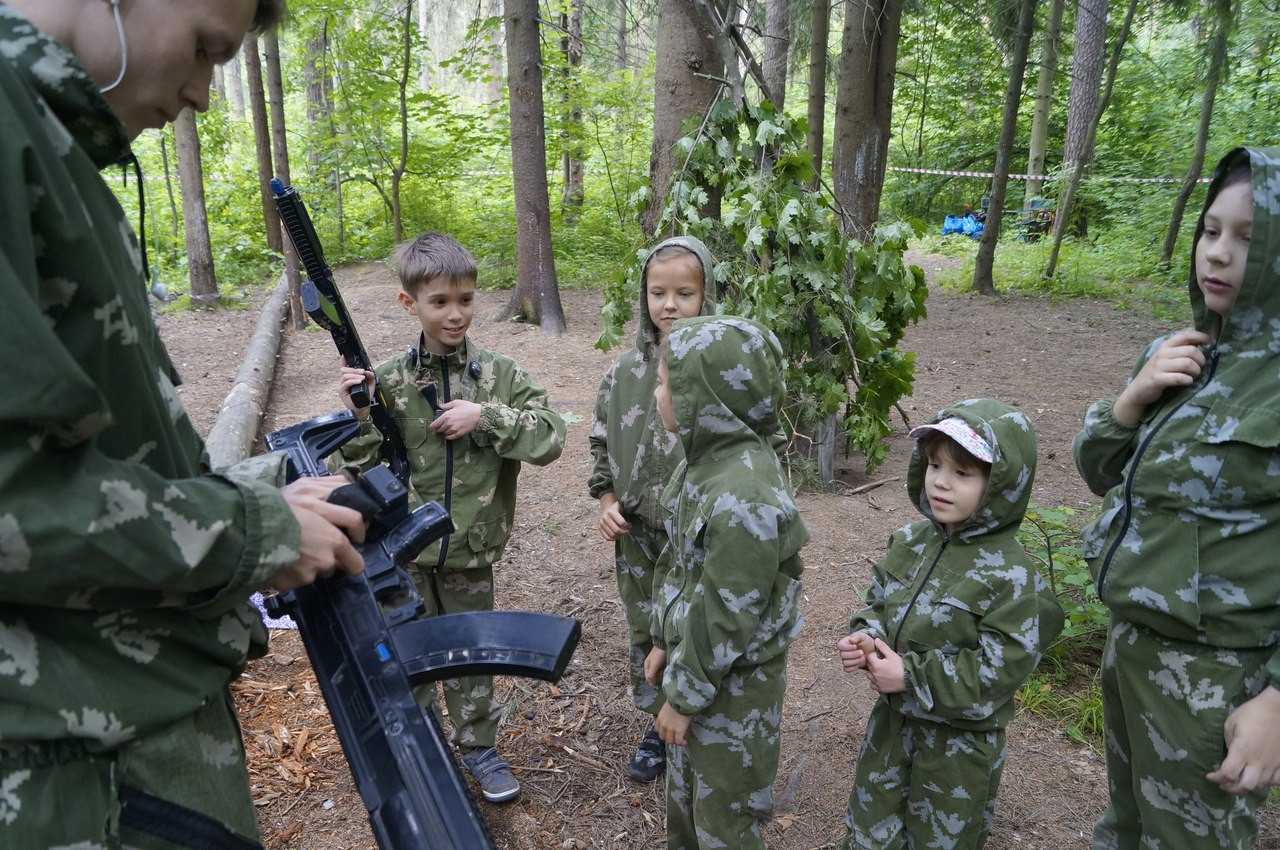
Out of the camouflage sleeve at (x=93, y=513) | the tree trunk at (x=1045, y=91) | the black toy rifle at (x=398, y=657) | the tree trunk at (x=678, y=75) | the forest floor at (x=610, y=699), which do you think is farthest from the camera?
the tree trunk at (x=1045, y=91)

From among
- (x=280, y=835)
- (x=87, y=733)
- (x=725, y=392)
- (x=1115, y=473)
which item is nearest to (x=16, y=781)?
(x=87, y=733)

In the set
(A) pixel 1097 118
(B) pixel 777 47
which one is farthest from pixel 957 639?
(B) pixel 777 47

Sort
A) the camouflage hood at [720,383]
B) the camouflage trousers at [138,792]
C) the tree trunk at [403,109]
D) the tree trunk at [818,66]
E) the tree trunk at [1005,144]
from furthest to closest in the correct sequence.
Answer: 1. the tree trunk at [403,109]
2. the tree trunk at [1005,144]
3. the tree trunk at [818,66]
4. the camouflage hood at [720,383]
5. the camouflage trousers at [138,792]

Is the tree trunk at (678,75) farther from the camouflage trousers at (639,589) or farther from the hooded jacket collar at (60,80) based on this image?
the hooded jacket collar at (60,80)

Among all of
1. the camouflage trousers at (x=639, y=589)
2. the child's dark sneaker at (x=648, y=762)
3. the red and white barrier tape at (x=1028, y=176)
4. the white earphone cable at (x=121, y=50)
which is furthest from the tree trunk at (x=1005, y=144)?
the white earphone cable at (x=121, y=50)

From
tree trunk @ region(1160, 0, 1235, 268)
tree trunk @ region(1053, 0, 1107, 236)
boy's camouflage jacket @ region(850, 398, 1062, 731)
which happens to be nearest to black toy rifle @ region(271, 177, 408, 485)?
boy's camouflage jacket @ region(850, 398, 1062, 731)

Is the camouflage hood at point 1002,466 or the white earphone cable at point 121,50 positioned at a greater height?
the white earphone cable at point 121,50

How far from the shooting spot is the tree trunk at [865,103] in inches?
246

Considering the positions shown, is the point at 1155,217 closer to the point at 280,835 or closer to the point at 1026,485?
the point at 1026,485

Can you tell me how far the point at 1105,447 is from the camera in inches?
88.8

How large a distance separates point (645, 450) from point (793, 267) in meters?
2.04

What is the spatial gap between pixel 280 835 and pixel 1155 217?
16331 mm

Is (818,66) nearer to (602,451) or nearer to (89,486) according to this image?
(602,451)

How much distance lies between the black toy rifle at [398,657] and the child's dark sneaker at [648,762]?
1.59m
